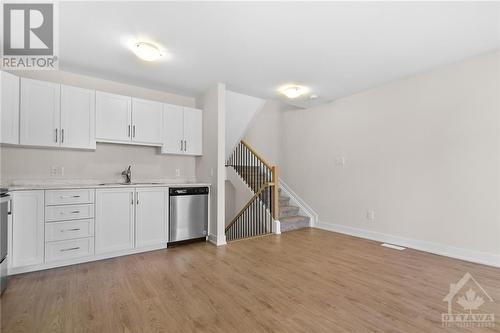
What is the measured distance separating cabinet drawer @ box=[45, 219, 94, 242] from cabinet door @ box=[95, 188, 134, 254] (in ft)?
0.27

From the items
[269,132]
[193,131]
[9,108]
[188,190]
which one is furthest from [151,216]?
[269,132]

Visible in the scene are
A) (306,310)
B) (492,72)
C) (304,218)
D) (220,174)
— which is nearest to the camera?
(306,310)

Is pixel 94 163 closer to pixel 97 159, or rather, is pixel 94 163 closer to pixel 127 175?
pixel 97 159

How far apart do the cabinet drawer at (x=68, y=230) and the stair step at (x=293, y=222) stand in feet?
10.1

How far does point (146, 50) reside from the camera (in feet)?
8.37

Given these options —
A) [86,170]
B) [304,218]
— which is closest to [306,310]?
[304,218]

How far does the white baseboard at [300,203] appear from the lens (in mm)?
4938

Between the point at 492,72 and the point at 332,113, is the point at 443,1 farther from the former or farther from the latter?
the point at 332,113

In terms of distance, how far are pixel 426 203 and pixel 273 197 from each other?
92.9 inches

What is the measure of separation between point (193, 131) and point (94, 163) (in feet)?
5.14

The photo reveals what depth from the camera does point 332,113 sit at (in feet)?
15.3

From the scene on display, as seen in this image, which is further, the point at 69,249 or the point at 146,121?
the point at 146,121

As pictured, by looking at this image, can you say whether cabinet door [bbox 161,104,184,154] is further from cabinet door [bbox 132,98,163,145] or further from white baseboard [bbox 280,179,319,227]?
white baseboard [bbox 280,179,319,227]

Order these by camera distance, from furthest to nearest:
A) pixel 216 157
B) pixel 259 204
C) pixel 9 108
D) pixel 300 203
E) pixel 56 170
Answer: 1. pixel 300 203
2. pixel 259 204
3. pixel 216 157
4. pixel 56 170
5. pixel 9 108
